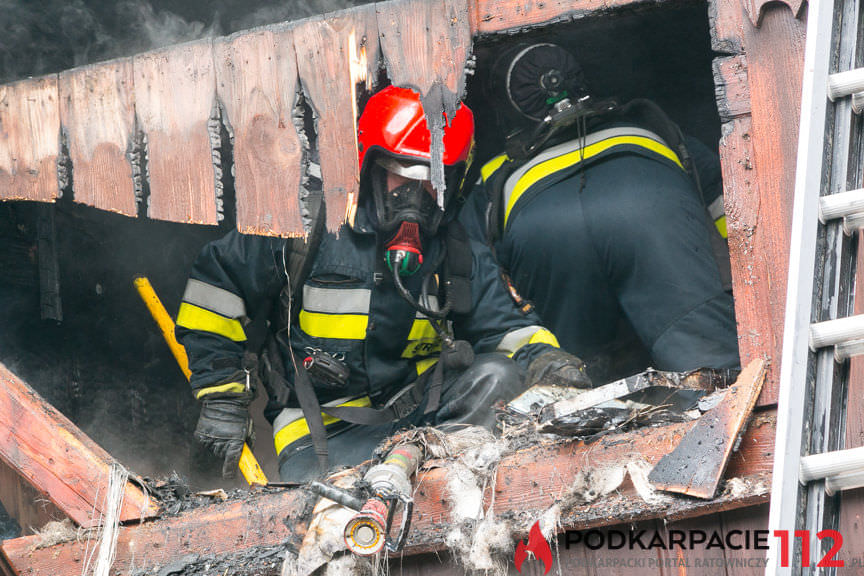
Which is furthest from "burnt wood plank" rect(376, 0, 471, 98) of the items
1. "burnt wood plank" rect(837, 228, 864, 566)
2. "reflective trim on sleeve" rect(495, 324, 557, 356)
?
"burnt wood plank" rect(837, 228, 864, 566)

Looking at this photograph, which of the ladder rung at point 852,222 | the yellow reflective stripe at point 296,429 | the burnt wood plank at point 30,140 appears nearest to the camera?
the ladder rung at point 852,222

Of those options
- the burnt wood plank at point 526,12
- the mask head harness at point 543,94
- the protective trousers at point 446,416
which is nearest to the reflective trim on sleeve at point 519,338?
the protective trousers at point 446,416

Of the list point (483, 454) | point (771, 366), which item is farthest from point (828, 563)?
point (483, 454)

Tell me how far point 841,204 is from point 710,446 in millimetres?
762

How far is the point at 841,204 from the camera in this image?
1.97 meters

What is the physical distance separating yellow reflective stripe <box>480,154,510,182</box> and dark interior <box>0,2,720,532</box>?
17.2 inches

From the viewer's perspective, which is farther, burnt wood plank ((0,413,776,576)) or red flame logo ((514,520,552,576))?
red flame logo ((514,520,552,576))

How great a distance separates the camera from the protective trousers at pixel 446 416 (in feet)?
11.6

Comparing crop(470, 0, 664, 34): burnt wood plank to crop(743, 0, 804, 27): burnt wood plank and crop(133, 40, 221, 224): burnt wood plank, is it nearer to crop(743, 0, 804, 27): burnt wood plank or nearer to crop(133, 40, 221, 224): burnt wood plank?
crop(743, 0, 804, 27): burnt wood plank

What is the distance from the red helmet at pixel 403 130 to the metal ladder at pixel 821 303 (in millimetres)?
1855

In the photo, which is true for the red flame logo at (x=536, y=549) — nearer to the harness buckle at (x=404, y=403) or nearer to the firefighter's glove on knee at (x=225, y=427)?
the harness buckle at (x=404, y=403)

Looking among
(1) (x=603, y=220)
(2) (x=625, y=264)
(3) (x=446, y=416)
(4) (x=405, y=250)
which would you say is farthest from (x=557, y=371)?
(4) (x=405, y=250)

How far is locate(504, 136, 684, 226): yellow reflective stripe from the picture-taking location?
12.9 ft

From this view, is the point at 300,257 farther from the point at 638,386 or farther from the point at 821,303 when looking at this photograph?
the point at 821,303
